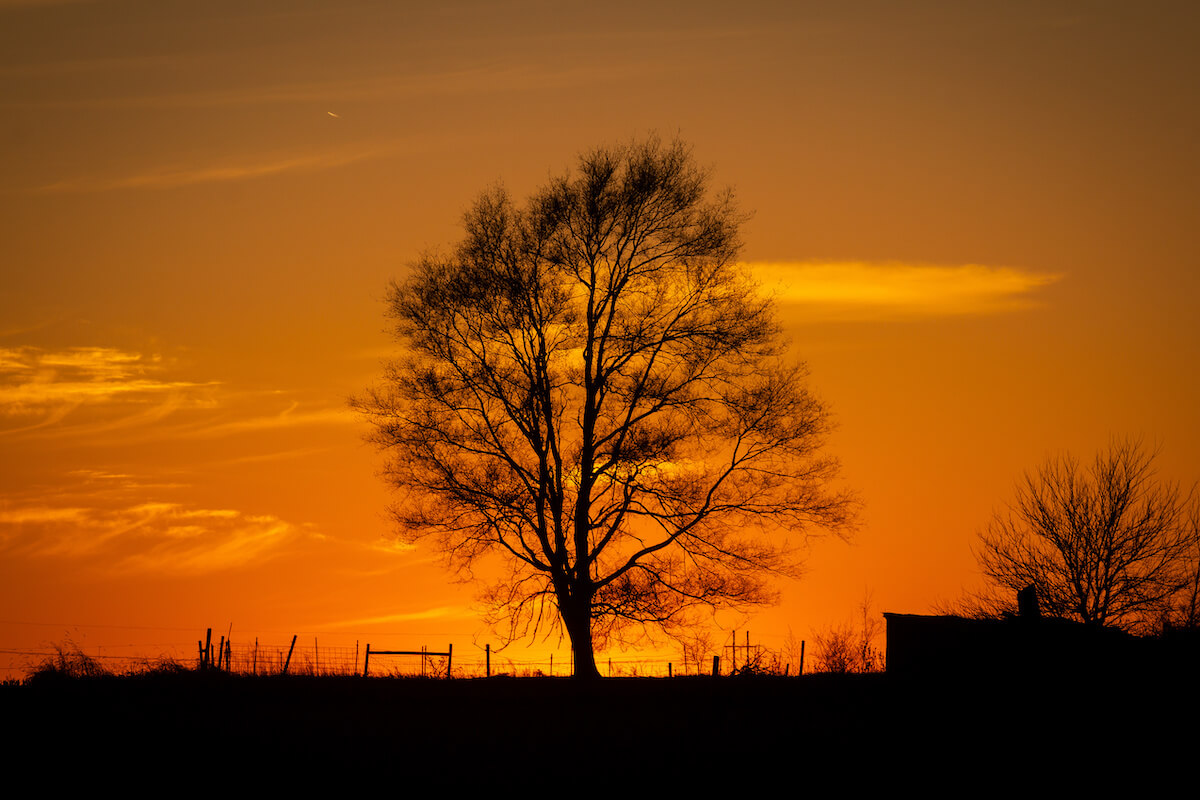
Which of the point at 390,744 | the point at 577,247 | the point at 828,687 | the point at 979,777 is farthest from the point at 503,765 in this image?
the point at 577,247

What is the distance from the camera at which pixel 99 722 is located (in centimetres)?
2073

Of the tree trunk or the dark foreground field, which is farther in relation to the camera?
the tree trunk

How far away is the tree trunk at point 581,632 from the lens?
28.9 m

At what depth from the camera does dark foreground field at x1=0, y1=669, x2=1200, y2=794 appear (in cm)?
1783

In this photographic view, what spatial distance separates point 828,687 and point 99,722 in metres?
14.6

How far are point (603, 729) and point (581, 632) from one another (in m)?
7.71

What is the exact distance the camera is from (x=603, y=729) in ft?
69.8

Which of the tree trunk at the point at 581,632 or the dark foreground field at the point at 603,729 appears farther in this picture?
the tree trunk at the point at 581,632

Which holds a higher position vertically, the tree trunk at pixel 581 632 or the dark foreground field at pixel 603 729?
the tree trunk at pixel 581 632

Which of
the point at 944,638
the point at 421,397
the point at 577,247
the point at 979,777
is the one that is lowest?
the point at 979,777

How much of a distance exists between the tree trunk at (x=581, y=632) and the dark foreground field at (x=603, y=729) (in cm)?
227

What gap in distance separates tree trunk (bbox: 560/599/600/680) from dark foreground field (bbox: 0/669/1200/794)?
2.27 meters

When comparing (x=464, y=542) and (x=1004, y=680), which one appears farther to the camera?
(x=464, y=542)

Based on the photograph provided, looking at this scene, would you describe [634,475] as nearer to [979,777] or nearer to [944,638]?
[944,638]
